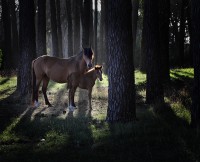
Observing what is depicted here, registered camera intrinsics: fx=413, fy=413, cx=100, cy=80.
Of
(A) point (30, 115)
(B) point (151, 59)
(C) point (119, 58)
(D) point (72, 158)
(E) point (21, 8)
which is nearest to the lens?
(D) point (72, 158)

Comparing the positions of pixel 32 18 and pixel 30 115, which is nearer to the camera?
pixel 30 115

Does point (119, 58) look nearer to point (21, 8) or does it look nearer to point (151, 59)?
point (151, 59)

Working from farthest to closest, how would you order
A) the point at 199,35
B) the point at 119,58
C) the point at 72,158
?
the point at 119,58
the point at 199,35
the point at 72,158

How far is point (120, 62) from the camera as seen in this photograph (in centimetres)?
1168

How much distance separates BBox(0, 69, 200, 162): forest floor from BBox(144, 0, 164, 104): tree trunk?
0.52 meters

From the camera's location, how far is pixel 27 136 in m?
10.8

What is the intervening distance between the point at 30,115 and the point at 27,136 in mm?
3570

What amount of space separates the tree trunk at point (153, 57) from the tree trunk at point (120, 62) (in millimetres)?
3766

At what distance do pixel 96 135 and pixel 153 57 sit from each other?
6.33 m

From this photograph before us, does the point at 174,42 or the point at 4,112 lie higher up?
the point at 174,42

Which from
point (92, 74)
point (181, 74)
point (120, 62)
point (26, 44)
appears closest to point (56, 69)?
point (92, 74)

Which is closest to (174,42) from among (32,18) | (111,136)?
(32,18)

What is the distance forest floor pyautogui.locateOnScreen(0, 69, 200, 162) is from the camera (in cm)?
857

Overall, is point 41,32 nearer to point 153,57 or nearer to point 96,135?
point 153,57
